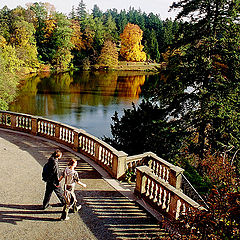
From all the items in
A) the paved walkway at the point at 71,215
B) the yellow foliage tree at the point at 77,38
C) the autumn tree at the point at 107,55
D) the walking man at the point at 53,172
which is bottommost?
the paved walkway at the point at 71,215

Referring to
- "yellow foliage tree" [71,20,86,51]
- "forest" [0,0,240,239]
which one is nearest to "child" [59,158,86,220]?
"forest" [0,0,240,239]

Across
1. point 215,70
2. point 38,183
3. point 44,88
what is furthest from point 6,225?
point 44,88

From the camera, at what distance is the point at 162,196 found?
7.21 meters

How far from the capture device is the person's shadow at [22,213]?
21.7ft

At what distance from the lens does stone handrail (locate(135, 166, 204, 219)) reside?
6.41m

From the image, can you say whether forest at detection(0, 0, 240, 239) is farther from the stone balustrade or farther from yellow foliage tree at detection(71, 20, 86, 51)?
yellow foliage tree at detection(71, 20, 86, 51)

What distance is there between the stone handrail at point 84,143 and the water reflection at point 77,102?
1116 cm

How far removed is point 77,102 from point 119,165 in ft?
101

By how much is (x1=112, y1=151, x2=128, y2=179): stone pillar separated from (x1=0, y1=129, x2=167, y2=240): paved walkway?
38 centimetres

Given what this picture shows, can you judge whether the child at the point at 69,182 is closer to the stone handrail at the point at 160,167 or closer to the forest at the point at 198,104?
the stone handrail at the point at 160,167

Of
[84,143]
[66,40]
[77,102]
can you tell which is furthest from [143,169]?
[66,40]

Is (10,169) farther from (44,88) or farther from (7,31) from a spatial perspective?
(7,31)

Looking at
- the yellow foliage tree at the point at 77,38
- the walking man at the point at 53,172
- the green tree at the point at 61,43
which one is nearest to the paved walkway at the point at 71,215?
the walking man at the point at 53,172

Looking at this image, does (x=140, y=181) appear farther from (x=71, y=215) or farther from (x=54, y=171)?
(x=54, y=171)
